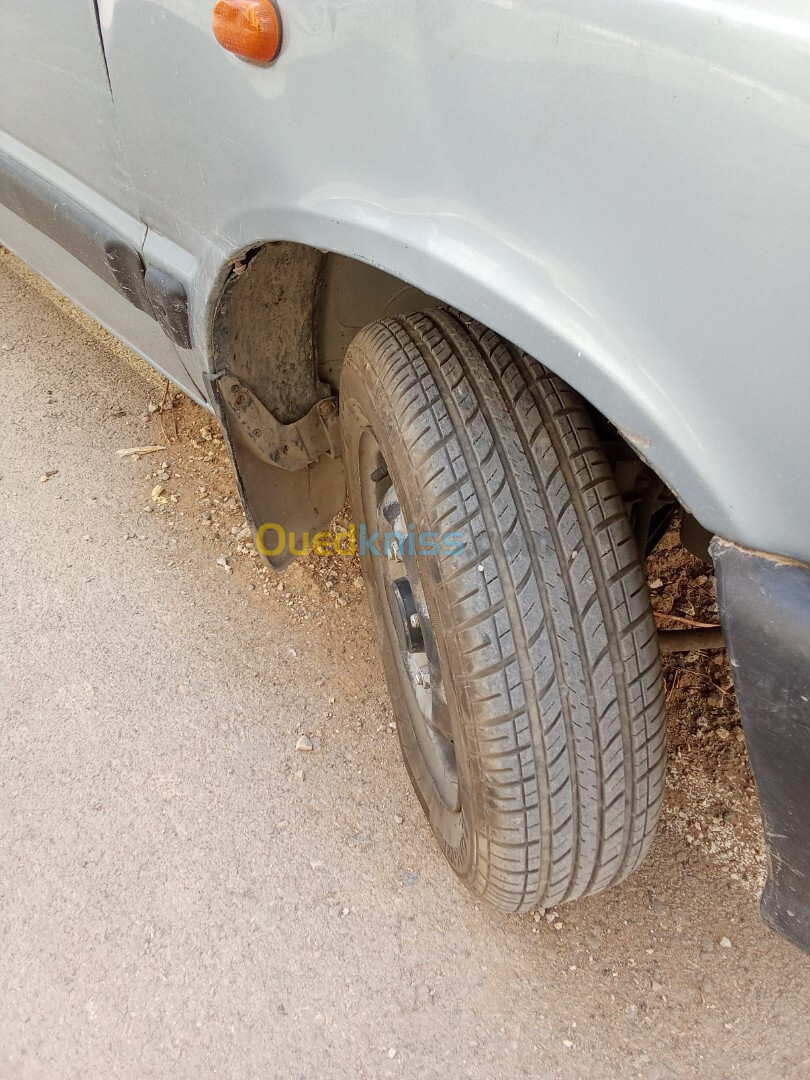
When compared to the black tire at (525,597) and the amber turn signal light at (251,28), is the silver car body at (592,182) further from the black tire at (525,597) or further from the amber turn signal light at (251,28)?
the black tire at (525,597)

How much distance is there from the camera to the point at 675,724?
1911 mm

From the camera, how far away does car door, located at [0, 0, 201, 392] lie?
151 centimetres

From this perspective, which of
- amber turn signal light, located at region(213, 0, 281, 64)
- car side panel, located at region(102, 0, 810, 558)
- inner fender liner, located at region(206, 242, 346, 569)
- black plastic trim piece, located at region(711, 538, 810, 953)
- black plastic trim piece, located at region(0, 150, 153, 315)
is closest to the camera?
car side panel, located at region(102, 0, 810, 558)

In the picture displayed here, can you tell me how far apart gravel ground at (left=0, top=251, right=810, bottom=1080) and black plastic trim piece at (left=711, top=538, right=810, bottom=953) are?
27.9 inches

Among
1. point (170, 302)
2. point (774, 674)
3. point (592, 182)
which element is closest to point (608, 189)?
point (592, 182)

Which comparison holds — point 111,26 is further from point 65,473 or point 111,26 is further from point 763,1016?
point 763,1016

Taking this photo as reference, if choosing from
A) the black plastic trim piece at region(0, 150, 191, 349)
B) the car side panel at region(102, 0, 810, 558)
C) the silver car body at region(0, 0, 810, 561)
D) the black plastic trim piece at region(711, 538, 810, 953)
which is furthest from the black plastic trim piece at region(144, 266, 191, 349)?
the black plastic trim piece at region(711, 538, 810, 953)

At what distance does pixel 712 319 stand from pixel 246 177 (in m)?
0.77

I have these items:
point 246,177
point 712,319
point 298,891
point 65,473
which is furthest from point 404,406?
point 65,473

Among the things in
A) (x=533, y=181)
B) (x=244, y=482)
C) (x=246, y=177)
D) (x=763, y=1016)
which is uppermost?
(x=533, y=181)

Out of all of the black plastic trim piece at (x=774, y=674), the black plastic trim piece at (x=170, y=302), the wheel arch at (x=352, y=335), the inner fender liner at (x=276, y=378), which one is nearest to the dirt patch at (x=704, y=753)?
the black plastic trim piece at (x=774, y=674)

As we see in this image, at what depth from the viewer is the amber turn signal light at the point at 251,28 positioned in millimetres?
1044

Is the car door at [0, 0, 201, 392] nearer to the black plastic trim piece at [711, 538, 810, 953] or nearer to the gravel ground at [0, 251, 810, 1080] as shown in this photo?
the gravel ground at [0, 251, 810, 1080]

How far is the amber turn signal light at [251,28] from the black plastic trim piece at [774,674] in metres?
0.85
